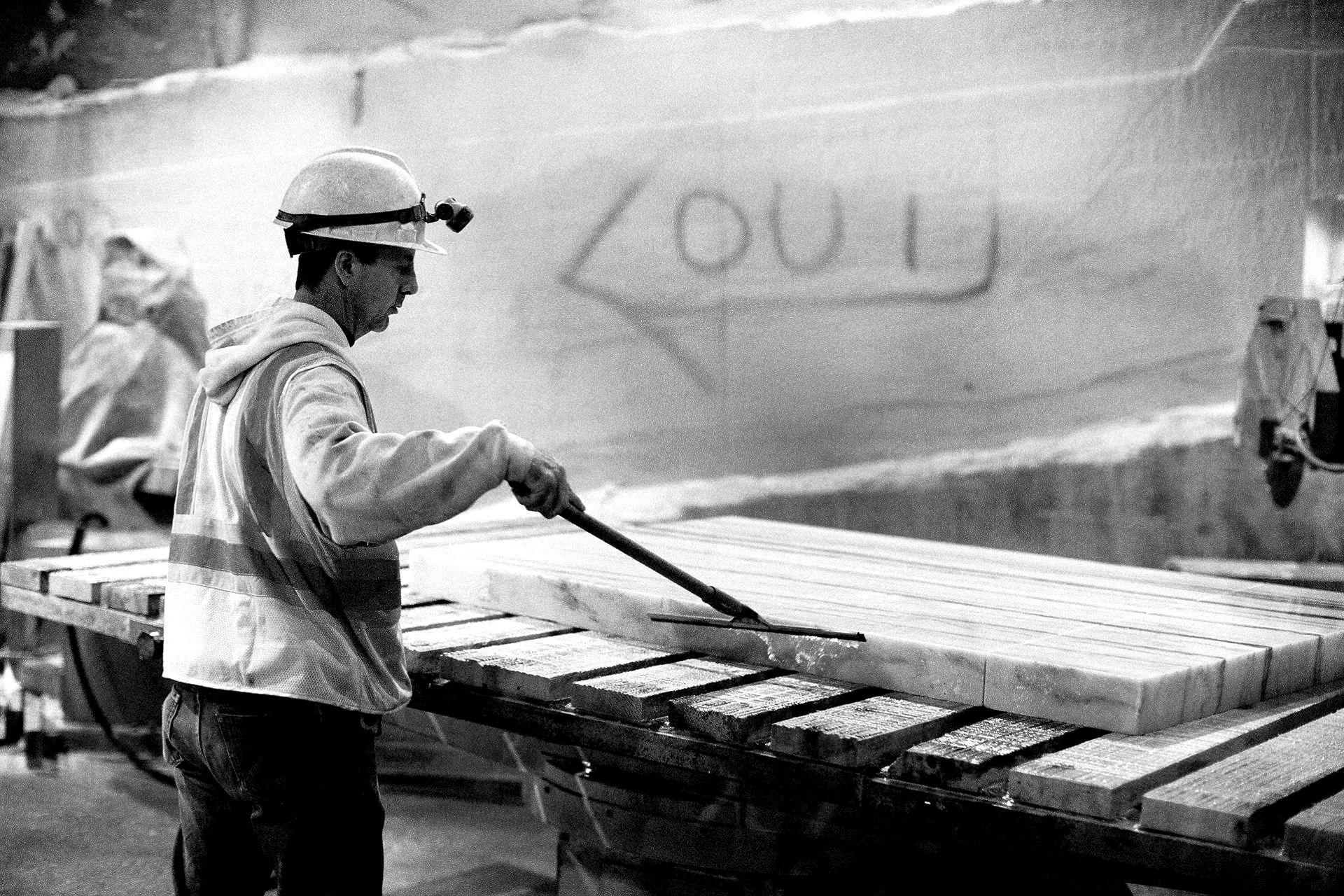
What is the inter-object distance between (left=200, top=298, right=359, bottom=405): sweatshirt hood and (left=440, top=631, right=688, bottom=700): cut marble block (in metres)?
0.74

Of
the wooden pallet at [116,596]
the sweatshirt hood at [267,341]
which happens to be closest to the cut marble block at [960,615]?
the wooden pallet at [116,596]

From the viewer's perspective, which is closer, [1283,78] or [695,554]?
[695,554]

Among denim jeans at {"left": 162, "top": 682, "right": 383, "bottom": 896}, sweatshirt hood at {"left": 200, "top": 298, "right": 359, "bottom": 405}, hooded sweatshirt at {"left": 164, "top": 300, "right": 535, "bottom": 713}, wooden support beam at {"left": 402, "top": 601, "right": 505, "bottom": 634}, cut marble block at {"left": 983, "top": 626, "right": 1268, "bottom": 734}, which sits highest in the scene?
sweatshirt hood at {"left": 200, "top": 298, "right": 359, "bottom": 405}

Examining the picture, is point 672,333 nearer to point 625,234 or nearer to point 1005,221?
point 625,234

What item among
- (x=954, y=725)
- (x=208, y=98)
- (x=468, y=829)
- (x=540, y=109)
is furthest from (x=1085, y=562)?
(x=208, y=98)

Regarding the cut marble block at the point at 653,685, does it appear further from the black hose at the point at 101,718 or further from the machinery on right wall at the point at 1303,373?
the black hose at the point at 101,718

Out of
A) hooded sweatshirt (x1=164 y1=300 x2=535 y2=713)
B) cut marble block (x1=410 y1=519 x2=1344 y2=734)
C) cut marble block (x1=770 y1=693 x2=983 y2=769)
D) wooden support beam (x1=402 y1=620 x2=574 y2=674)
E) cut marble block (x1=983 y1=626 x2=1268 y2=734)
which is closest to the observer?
hooded sweatshirt (x1=164 y1=300 x2=535 y2=713)

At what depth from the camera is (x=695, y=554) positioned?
4.13m

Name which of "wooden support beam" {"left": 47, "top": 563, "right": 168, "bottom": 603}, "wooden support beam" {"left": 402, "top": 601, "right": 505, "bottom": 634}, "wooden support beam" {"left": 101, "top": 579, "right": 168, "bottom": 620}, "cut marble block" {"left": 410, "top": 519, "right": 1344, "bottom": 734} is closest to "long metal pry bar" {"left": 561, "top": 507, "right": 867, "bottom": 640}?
"cut marble block" {"left": 410, "top": 519, "right": 1344, "bottom": 734}

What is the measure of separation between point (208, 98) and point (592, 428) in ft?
10.4

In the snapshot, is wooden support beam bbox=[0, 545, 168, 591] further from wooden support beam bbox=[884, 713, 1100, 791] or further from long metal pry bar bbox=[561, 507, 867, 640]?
wooden support beam bbox=[884, 713, 1100, 791]

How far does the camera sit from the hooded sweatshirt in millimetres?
2439

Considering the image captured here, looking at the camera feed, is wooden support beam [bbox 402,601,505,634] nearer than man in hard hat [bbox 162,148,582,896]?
No

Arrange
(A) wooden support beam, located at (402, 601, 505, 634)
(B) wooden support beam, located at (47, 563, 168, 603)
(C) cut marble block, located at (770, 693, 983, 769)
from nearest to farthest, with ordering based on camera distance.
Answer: (C) cut marble block, located at (770, 693, 983, 769) < (A) wooden support beam, located at (402, 601, 505, 634) < (B) wooden support beam, located at (47, 563, 168, 603)
